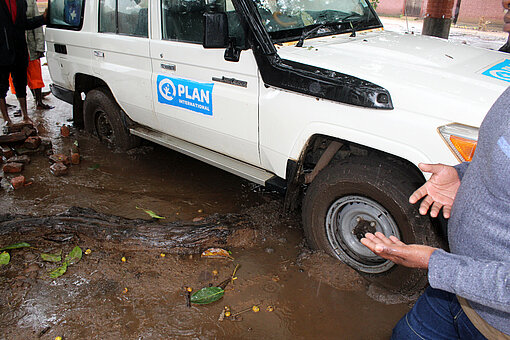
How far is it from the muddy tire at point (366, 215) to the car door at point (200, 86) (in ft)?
2.21

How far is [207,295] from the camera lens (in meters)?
2.58

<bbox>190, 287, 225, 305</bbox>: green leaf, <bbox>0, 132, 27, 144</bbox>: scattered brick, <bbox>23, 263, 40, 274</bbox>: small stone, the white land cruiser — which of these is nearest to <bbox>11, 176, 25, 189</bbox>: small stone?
<bbox>0, 132, 27, 144</bbox>: scattered brick

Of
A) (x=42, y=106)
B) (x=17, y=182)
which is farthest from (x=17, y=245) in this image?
(x=42, y=106)

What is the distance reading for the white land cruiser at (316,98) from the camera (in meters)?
2.23

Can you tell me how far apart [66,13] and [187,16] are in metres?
2.00

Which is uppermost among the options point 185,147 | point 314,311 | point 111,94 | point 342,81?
point 342,81

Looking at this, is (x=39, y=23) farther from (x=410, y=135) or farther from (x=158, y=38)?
(x=410, y=135)

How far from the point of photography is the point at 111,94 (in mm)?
4391

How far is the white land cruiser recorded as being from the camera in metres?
2.23

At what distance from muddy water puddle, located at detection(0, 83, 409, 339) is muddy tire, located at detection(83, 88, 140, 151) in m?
0.69

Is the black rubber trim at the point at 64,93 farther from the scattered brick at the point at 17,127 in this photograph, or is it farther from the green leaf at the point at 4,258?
the green leaf at the point at 4,258

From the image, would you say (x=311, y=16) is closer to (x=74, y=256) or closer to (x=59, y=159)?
(x=74, y=256)

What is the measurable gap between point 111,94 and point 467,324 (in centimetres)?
407

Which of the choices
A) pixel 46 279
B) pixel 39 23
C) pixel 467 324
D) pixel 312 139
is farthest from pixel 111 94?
pixel 467 324
